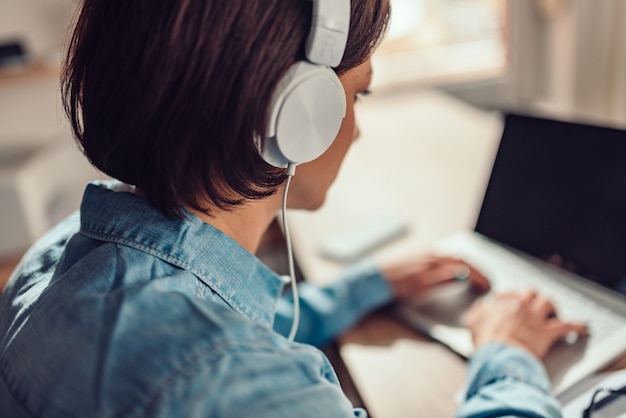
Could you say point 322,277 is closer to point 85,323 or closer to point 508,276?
point 508,276

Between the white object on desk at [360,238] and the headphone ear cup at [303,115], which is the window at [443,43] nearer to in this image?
the white object on desk at [360,238]

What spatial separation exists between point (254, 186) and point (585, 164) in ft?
1.91

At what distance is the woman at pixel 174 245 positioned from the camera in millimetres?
467

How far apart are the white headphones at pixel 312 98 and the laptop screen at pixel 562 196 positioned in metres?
0.50

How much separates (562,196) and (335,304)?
0.41 metres

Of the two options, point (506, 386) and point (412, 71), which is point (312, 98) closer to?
point (506, 386)

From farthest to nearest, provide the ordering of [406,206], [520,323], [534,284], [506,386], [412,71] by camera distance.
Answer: [412,71] < [406,206] < [534,284] < [520,323] < [506,386]

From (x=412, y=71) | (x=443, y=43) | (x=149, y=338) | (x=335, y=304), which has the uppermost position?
(x=443, y=43)

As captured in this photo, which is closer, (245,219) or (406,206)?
(245,219)

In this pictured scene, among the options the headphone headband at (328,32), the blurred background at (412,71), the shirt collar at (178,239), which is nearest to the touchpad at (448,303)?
the shirt collar at (178,239)

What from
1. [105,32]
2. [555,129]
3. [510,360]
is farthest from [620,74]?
[105,32]

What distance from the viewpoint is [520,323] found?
806 mm

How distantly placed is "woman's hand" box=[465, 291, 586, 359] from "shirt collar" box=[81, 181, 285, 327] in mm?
338

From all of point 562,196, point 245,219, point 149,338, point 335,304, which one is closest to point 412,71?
point 562,196
